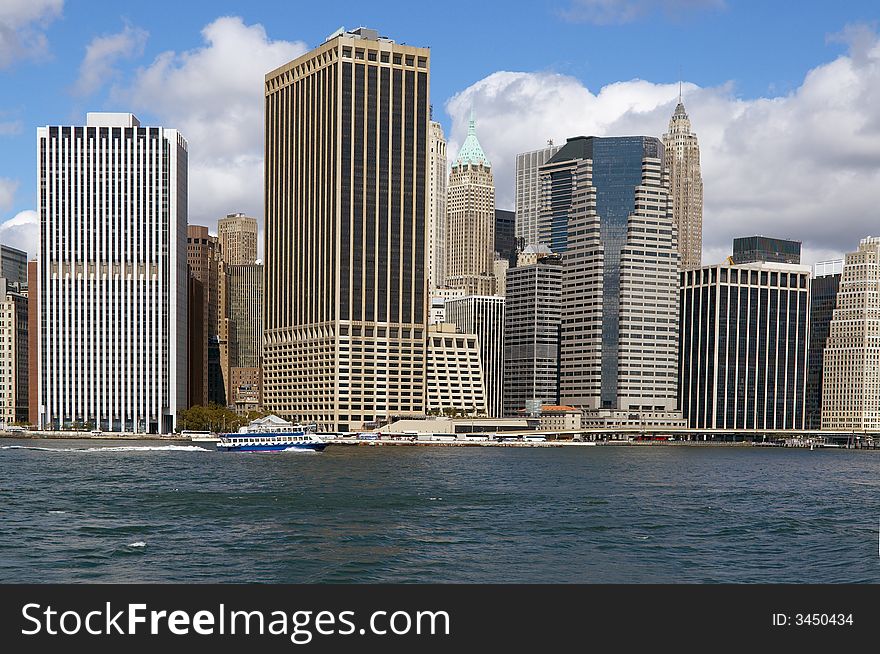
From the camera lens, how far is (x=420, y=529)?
260ft

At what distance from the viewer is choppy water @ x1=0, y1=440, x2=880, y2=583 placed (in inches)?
2392

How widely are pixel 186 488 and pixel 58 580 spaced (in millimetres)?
58186

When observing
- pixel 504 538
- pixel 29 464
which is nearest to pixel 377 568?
pixel 504 538

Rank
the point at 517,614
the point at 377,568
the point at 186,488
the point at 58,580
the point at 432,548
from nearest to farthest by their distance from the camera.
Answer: the point at 517,614 < the point at 58,580 < the point at 377,568 < the point at 432,548 < the point at 186,488

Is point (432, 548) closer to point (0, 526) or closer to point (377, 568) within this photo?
point (377, 568)

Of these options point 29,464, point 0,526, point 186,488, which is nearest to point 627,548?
point 0,526

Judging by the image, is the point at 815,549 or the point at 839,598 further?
the point at 815,549

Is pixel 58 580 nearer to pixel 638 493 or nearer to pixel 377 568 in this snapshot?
pixel 377 568

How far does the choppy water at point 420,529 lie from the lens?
60750 mm

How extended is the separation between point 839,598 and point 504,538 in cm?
5294

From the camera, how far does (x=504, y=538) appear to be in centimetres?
7475

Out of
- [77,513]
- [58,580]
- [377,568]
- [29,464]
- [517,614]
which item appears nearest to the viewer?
[517,614]

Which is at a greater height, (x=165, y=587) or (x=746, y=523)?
(x=165, y=587)

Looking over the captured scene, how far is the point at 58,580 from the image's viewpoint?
187 feet
